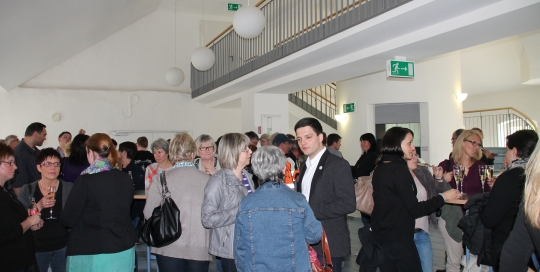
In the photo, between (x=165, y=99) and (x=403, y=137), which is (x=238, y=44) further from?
(x=403, y=137)

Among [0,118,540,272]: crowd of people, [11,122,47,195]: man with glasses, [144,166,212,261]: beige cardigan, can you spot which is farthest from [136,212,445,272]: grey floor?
[144,166,212,261]: beige cardigan

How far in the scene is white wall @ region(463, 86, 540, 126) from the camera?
1254cm

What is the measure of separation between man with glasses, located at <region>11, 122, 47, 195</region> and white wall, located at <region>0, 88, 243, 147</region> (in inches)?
252

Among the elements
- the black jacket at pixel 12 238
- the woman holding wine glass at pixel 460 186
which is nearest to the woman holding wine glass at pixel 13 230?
the black jacket at pixel 12 238

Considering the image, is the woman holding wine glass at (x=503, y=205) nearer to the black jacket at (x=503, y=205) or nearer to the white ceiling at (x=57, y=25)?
the black jacket at (x=503, y=205)

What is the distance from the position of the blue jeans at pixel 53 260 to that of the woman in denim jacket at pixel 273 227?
5.92 ft

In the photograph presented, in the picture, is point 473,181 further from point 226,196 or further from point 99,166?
point 99,166

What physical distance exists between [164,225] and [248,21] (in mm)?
3941

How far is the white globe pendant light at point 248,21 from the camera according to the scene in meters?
5.93

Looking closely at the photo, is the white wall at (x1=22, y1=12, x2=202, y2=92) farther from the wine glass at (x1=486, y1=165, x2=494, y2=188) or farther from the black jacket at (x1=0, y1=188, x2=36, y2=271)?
the wine glass at (x1=486, y1=165, x2=494, y2=188)

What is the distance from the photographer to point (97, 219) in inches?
105

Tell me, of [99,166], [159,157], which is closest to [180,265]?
[99,166]

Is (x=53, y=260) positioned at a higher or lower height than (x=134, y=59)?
lower

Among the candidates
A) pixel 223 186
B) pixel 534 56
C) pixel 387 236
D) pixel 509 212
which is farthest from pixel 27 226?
pixel 534 56
